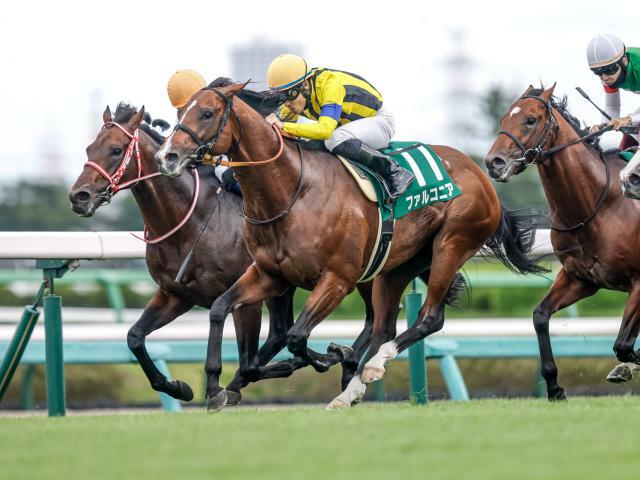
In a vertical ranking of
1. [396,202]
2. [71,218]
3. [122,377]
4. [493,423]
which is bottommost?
[71,218]

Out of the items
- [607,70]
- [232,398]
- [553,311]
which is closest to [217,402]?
[232,398]

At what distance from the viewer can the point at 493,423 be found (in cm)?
482

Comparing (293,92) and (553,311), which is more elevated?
(293,92)

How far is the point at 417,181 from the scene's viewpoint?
A: 6633 mm

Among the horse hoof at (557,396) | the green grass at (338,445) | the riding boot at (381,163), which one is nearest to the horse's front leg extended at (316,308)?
the green grass at (338,445)

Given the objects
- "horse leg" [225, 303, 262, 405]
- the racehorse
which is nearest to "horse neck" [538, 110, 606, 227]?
the racehorse

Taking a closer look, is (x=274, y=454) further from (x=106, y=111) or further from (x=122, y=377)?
(x=122, y=377)

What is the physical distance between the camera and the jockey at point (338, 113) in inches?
249

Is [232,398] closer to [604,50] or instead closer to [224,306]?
[224,306]

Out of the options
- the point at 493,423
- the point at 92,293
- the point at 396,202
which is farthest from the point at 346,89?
the point at 92,293

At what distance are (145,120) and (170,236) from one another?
0.83 meters

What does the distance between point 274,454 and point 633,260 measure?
3066 mm

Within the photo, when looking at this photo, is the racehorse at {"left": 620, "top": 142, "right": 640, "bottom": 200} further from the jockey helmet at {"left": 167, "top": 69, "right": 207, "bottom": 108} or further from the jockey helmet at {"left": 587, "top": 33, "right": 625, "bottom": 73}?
the jockey helmet at {"left": 167, "top": 69, "right": 207, "bottom": 108}

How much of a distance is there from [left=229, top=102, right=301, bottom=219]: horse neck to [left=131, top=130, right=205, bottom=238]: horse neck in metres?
0.76
